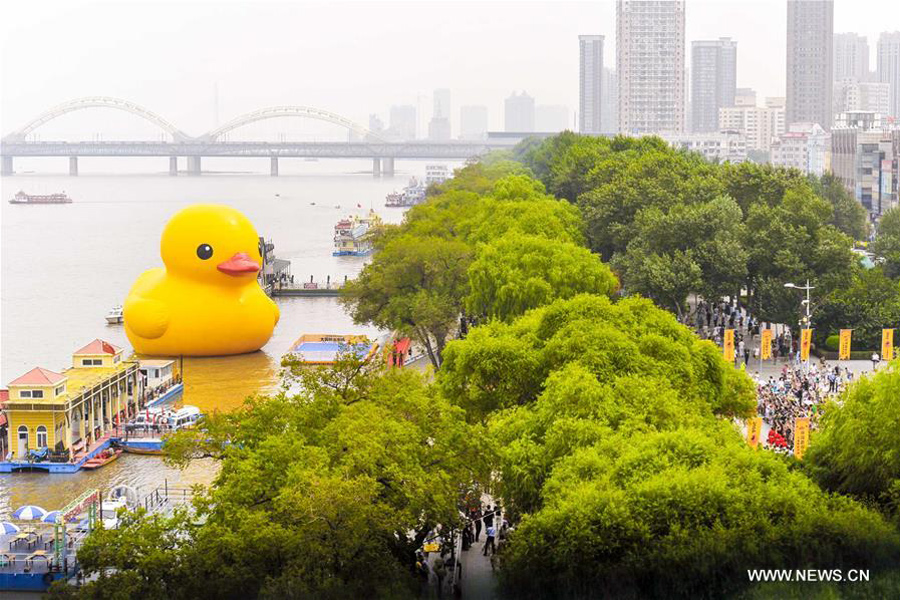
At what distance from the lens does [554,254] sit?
1298 inches

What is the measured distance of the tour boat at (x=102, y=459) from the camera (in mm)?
25828

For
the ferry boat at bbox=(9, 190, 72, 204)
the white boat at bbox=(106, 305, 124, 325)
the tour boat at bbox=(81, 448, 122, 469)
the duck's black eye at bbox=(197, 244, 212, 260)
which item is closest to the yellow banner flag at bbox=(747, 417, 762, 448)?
the tour boat at bbox=(81, 448, 122, 469)

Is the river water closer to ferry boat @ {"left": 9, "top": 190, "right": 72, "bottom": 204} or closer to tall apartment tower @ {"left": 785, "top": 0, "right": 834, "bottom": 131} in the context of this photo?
ferry boat @ {"left": 9, "top": 190, "right": 72, "bottom": 204}

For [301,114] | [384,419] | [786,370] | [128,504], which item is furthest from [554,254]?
[301,114]

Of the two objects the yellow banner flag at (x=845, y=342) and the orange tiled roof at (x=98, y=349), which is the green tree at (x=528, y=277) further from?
the orange tiled roof at (x=98, y=349)

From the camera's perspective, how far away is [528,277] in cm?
3212

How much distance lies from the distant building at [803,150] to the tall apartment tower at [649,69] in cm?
2160

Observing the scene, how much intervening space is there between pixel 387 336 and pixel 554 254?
10585mm

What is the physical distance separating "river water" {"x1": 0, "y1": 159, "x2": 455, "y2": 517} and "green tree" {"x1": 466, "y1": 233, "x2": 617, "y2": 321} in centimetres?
558

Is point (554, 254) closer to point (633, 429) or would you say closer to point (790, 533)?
point (633, 429)

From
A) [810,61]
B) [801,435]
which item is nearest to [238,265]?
[801,435]

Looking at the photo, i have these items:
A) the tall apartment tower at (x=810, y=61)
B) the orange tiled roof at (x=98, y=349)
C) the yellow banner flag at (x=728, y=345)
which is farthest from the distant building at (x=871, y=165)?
the tall apartment tower at (x=810, y=61)

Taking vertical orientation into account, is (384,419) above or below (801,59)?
below

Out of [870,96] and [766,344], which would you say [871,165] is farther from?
[870,96]
